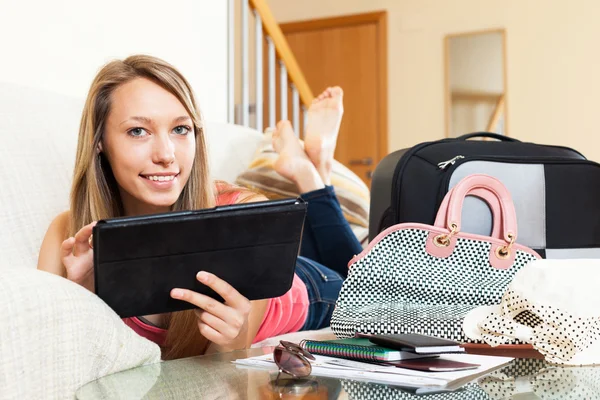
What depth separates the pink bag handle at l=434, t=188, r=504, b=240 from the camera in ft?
3.85

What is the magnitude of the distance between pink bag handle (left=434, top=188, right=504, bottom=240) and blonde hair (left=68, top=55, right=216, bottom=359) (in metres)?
0.44

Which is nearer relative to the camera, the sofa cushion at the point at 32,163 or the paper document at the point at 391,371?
the paper document at the point at 391,371

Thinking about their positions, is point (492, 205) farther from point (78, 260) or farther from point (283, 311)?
point (78, 260)

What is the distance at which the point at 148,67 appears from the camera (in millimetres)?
1305

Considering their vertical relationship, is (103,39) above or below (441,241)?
above

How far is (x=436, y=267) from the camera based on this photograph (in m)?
1.13

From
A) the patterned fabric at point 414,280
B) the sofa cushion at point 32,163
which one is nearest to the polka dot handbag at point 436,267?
the patterned fabric at point 414,280

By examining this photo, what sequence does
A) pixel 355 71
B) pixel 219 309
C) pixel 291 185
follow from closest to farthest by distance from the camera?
1. pixel 219 309
2. pixel 291 185
3. pixel 355 71

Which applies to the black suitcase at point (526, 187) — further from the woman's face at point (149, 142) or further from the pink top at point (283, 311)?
the woman's face at point (149, 142)

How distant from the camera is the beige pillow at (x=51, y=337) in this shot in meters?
0.70

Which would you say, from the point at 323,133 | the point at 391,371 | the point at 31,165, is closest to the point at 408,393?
the point at 391,371

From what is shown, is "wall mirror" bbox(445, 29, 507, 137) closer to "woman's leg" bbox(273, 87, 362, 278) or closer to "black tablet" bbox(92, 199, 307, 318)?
"woman's leg" bbox(273, 87, 362, 278)

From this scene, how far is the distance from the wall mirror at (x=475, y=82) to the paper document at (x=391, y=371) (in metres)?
4.36

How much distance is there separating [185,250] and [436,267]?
0.44 metres
